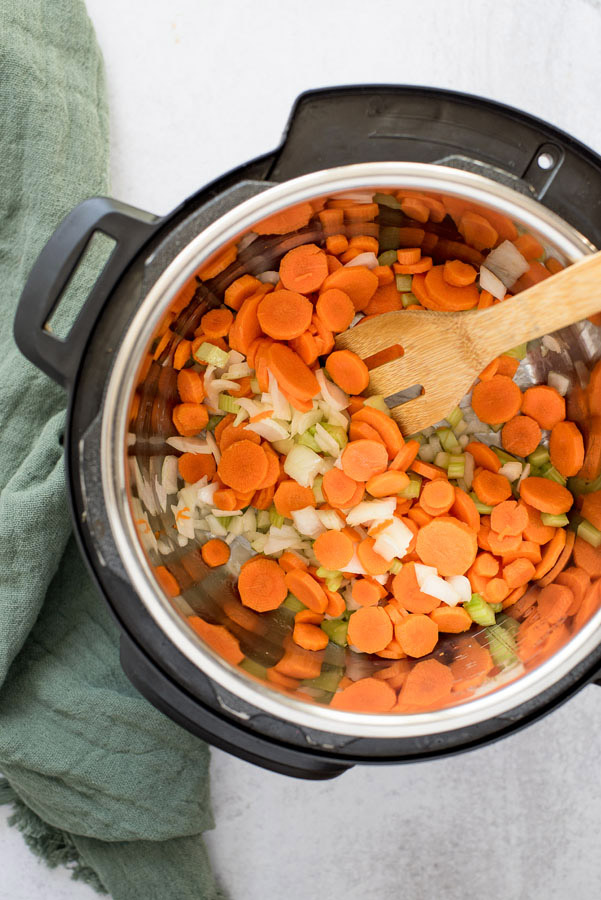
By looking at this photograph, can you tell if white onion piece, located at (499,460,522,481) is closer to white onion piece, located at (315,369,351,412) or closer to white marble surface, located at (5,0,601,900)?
white onion piece, located at (315,369,351,412)

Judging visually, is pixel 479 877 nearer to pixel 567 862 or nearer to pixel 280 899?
pixel 567 862

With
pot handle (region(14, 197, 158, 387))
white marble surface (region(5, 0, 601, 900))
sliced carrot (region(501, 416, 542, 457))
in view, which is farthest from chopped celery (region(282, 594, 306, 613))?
pot handle (region(14, 197, 158, 387))

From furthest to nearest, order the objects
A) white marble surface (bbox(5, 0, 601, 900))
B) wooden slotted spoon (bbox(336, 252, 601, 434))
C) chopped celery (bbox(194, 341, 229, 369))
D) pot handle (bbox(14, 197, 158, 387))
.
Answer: white marble surface (bbox(5, 0, 601, 900)) < chopped celery (bbox(194, 341, 229, 369)) < wooden slotted spoon (bbox(336, 252, 601, 434)) < pot handle (bbox(14, 197, 158, 387))

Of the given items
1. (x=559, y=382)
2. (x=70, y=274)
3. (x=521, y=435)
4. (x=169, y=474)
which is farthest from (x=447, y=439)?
(x=70, y=274)

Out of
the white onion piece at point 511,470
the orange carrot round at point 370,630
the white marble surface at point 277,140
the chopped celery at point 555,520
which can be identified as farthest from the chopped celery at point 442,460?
the white marble surface at point 277,140

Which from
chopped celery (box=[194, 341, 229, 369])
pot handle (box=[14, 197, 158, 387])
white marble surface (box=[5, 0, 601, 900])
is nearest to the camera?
pot handle (box=[14, 197, 158, 387])

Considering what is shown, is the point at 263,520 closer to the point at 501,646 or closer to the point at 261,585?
the point at 261,585
